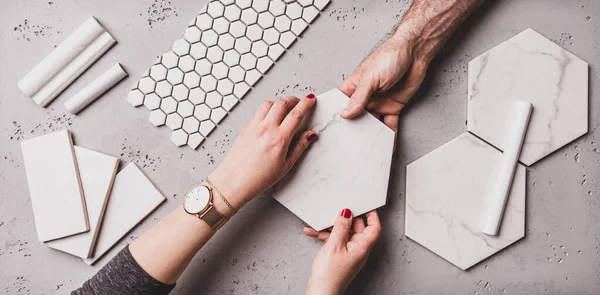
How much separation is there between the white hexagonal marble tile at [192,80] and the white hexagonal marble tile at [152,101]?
9 cm

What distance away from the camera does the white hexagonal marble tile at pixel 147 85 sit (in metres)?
1.27

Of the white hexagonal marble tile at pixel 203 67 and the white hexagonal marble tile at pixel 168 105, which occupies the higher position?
the white hexagonal marble tile at pixel 203 67

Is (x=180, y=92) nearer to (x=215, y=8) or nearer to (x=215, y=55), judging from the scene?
(x=215, y=55)

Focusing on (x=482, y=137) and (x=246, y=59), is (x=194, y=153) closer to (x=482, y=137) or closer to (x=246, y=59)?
(x=246, y=59)

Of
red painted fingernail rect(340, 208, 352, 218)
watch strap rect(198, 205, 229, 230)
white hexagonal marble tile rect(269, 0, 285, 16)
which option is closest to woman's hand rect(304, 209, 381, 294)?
red painted fingernail rect(340, 208, 352, 218)

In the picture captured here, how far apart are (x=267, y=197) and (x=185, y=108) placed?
333 millimetres

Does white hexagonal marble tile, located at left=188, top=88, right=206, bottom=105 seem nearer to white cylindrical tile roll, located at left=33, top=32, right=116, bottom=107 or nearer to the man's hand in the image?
white cylindrical tile roll, located at left=33, top=32, right=116, bottom=107

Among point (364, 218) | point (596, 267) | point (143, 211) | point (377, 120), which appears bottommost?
point (596, 267)

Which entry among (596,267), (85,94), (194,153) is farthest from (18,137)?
(596,267)

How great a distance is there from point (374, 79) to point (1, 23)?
108 centimetres

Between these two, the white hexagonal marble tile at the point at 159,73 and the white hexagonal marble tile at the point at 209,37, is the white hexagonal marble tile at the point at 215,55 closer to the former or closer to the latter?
the white hexagonal marble tile at the point at 209,37

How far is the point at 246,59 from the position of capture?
125 centimetres

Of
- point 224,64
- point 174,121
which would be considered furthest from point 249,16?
point 174,121

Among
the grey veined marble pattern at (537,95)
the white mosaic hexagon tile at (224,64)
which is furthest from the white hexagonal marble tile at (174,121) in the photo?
the grey veined marble pattern at (537,95)
